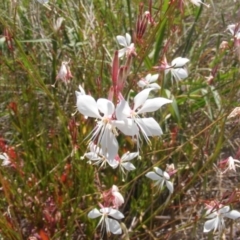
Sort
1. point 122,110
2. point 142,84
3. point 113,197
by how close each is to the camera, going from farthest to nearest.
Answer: point 142,84
point 113,197
point 122,110

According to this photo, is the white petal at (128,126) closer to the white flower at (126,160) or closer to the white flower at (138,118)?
Answer: the white flower at (138,118)

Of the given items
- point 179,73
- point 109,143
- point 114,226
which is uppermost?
point 109,143

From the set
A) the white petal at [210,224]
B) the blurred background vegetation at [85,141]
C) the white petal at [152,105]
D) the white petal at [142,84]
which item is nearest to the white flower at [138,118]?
the white petal at [152,105]

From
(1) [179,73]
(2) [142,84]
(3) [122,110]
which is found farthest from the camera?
(1) [179,73]

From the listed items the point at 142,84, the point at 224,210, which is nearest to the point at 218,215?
the point at 224,210

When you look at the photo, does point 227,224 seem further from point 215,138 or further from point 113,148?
→ point 113,148

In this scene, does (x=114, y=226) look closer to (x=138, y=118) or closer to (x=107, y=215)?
(x=107, y=215)

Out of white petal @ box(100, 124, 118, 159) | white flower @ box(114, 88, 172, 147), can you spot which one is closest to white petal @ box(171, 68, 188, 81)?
white flower @ box(114, 88, 172, 147)

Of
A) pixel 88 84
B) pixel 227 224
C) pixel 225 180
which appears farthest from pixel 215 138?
pixel 88 84
